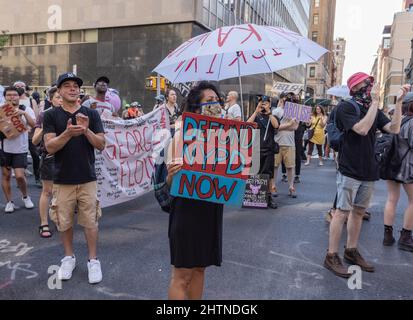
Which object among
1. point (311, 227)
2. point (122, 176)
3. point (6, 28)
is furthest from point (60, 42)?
point (311, 227)

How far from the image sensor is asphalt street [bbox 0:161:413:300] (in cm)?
341

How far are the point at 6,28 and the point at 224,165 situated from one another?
31.7 metres

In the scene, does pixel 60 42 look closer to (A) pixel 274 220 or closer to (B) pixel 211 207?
(A) pixel 274 220

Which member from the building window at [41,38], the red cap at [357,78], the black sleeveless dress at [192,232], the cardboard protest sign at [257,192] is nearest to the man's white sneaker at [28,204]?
the cardboard protest sign at [257,192]

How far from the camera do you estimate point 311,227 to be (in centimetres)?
546

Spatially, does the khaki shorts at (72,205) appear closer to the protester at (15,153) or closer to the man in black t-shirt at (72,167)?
the man in black t-shirt at (72,167)

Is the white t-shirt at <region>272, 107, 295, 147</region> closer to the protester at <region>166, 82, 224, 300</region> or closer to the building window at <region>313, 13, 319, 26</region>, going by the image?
the protester at <region>166, 82, 224, 300</region>

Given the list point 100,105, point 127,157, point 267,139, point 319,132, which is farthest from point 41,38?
point 267,139

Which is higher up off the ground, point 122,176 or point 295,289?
point 122,176

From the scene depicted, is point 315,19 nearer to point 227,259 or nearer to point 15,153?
point 15,153

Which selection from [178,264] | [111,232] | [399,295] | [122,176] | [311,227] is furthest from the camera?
[122,176]

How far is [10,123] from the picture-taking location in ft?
17.8

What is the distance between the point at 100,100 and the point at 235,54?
7.73 ft

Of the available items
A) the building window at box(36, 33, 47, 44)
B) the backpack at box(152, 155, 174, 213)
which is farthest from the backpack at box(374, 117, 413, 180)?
the building window at box(36, 33, 47, 44)
